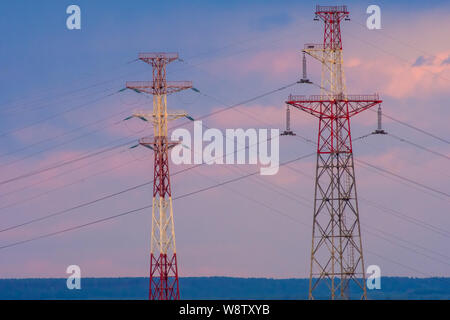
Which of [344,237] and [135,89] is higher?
[135,89]

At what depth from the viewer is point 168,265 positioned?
119m

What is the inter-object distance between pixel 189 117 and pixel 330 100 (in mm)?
14251
